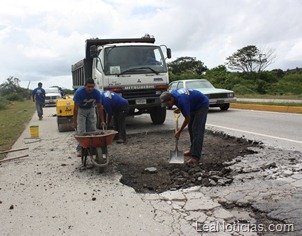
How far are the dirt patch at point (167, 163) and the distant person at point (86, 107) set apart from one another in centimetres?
83

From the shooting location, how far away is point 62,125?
429 inches

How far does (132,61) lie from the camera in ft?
31.2

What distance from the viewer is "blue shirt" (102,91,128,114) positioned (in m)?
7.77

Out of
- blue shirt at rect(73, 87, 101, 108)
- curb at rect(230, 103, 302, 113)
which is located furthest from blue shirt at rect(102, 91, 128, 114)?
curb at rect(230, 103, 302, 113)

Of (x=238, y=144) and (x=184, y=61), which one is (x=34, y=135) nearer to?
(x=238, y=144)

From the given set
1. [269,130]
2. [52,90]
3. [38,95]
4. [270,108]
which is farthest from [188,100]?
[52,90]

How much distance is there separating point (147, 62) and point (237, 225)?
6961mm

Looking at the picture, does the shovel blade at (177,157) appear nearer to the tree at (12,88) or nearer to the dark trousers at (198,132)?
the dark trousers at (198,132)

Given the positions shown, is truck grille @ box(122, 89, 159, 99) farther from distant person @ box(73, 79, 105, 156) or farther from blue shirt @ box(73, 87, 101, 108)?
blue shirt @ box(73, 87, 101, 108)

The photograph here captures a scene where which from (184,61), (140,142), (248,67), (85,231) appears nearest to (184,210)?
(85,231)

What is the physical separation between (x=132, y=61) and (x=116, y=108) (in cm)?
206

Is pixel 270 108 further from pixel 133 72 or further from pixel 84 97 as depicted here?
pixel 84 97

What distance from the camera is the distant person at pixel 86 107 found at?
6.34 metres

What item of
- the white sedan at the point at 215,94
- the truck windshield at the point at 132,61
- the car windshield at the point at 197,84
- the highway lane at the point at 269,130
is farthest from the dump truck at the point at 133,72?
the car windshield at the point at 197,84
